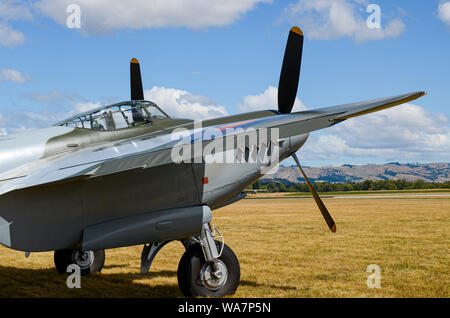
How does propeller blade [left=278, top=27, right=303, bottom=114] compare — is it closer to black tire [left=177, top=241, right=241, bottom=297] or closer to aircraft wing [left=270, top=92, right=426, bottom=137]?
aircraft wing [left=270, top=92, right=426, bottom=137]

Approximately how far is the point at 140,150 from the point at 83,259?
15.7 feet

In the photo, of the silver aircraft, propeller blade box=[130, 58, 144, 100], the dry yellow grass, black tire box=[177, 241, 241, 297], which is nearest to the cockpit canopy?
the silver aircraft

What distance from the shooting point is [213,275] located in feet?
22.5

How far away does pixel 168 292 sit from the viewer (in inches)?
296

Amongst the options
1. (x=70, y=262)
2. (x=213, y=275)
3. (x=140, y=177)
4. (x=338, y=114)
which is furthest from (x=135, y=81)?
(x=213, y=275)

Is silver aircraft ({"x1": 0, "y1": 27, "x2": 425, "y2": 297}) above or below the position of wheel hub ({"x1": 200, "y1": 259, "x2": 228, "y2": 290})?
above

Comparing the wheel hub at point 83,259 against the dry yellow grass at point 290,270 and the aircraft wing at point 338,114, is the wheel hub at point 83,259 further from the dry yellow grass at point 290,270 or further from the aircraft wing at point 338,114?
the aircraft wing at point 338,114

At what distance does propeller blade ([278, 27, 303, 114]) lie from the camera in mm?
8516

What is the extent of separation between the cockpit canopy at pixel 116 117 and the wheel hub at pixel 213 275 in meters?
2.76

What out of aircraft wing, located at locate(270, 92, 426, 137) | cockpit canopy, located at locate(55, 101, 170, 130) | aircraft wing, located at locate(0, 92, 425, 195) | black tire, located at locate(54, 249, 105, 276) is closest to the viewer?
aircraft wing, located at locate(0, 92, 425, 195)

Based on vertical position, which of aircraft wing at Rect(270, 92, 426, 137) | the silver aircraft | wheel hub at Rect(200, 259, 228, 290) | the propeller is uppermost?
the propeller

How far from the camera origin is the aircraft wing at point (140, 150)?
5.59 meters
